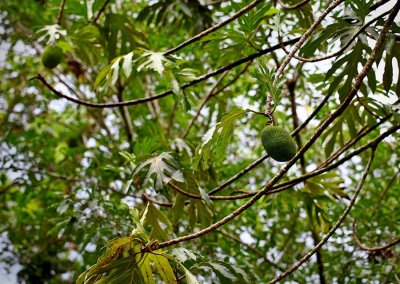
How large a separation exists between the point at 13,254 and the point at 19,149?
1.29 metres

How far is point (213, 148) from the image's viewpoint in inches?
79.9

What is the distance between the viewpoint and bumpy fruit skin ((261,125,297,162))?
103 centimetres

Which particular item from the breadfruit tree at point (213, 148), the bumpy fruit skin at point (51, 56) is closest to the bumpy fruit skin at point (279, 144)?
the breadfruit tree at point (213, 148)

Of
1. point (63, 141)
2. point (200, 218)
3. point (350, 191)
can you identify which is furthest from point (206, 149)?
point (63, 141)

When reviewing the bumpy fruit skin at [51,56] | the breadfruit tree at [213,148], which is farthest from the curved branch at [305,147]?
the bumpy fruit skin at [51,56]

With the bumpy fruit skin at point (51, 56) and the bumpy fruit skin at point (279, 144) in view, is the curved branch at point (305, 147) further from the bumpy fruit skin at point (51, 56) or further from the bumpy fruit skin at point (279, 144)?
the bumpy fruit skin at point (51, 56)

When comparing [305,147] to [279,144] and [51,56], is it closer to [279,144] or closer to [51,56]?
[279,144]

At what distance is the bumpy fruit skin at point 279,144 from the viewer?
103 centimetres

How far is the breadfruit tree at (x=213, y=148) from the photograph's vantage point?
1.25m

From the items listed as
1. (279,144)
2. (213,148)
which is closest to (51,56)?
(213,148)

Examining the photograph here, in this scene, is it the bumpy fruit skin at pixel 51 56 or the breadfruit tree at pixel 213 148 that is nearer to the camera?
the breadfruit tree at pixel 213 148

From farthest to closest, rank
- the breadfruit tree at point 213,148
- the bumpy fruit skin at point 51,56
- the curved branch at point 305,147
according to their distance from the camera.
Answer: the bumpy fruit skin at point 51,56 → the breadfruit tree at point 213,148 → the curved branch at point 305,147

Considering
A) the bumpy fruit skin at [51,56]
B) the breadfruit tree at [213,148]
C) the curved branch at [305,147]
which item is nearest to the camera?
the curved branch at [305,147]

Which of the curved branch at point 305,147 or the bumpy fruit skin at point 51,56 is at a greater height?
the bumpy fruit skin at point 51,56
